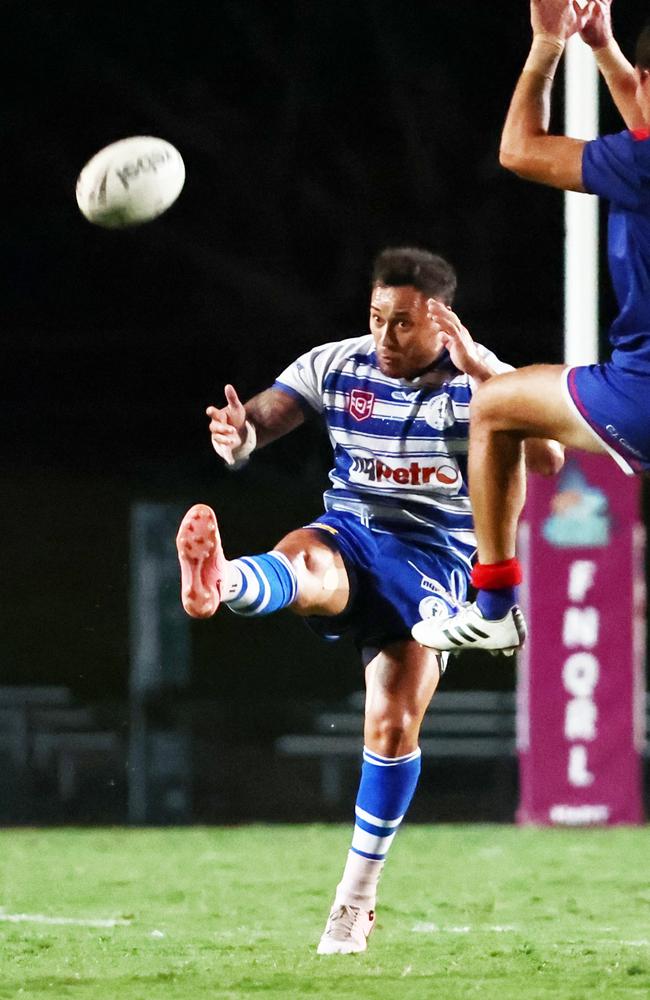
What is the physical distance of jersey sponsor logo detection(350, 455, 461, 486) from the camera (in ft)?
18.8

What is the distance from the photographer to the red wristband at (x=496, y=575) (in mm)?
5035

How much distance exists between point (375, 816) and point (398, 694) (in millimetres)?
387

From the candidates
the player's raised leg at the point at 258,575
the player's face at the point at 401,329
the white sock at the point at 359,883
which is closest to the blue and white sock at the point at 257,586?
the player's raised leg at the point at 258,575

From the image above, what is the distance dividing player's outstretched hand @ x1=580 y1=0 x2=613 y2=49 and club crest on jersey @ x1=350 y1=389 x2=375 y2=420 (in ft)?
4.43

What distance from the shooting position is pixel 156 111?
19.9 m

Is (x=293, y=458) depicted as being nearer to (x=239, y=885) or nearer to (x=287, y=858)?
(x=287, y=858)

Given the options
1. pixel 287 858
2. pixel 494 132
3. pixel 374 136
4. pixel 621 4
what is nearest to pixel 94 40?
pixel 374 136

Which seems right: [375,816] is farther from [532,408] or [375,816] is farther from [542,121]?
[542,121]

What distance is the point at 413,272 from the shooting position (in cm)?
557

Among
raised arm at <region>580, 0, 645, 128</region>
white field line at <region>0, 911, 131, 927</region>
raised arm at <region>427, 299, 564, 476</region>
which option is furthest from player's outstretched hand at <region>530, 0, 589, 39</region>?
white field line at <region>0, 911, 131, 927</region>

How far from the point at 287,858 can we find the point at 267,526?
5352 mm

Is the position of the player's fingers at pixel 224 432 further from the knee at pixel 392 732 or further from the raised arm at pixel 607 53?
the raised arm at pixel 607 53

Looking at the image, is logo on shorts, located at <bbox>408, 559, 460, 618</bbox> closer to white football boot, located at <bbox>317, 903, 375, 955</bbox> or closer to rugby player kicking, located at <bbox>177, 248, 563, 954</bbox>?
rugby player kicking, located at <bbox>177, 248, 563, 954</bbox>

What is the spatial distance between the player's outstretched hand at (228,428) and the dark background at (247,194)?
39.1 feet
